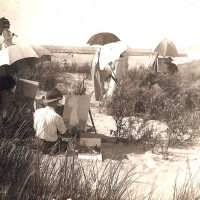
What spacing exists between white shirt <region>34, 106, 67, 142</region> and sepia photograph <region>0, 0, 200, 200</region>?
0.05 ft

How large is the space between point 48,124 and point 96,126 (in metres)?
2.19

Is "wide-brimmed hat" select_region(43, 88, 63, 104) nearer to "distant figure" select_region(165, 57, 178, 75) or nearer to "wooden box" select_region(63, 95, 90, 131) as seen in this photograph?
"wooden box" select_region(63, 95, 90, 131)

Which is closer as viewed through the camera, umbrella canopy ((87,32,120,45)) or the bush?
the bush

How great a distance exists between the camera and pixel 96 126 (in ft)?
26.9

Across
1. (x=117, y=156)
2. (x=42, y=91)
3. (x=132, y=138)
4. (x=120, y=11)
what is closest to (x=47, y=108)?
(x=117, y=156)

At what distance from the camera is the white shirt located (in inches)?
241

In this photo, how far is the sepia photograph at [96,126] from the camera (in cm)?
347

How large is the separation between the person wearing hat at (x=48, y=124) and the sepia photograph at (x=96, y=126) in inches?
0.6

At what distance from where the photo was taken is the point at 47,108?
20.3 feet

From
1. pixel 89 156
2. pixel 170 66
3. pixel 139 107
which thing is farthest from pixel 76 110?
pixel 170 66

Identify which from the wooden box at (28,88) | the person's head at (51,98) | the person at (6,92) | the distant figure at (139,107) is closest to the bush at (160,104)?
the distant figure at (139,107)

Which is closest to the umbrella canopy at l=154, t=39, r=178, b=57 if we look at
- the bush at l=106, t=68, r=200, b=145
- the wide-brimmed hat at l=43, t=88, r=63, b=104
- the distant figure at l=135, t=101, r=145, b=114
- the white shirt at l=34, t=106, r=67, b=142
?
the bush at l=106, t=68, r=200, b=145

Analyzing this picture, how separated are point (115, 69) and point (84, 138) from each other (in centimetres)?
404

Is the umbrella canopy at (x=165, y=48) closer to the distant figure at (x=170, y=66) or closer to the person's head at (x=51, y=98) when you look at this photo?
the distant figure at (x=170, y=66)
